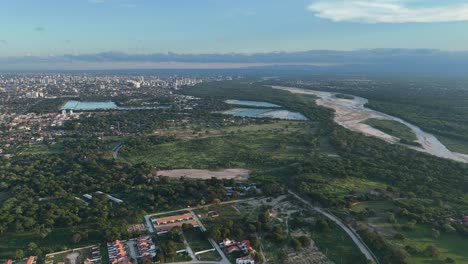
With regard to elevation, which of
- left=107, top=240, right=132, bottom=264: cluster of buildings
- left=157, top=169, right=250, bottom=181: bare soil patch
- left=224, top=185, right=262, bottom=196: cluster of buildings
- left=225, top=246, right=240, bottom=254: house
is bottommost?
left=225, top=246, right=240, bottom=254: house

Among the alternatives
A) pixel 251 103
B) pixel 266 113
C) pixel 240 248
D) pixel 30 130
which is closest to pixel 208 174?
pixel 240 248

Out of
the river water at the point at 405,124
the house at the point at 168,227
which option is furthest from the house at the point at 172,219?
the river water at the point at 405,124

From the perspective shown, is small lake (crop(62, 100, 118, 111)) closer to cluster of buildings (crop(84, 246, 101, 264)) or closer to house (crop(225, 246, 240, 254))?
cluster of buildings (crop(84, 246, 101, 264))

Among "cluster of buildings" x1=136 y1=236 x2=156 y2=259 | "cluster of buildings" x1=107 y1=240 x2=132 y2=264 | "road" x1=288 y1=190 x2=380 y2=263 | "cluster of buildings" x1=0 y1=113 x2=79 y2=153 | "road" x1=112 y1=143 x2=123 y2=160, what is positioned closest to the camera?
"cluster of buildings" x1=107 y1=240 x2=132 y2=264

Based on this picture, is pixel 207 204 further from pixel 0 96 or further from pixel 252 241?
pixel 0 96

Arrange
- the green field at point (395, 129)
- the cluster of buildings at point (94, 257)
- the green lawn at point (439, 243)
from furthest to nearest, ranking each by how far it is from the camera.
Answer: the green field at point (395, 129) < the green lawn at point (439, 243) < the cluster of buildings at point (94, 257)

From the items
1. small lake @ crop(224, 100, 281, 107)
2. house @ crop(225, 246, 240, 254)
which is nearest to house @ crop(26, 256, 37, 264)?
house @ crop(225, 246, 240, 254)

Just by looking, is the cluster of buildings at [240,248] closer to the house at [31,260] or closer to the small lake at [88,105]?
the house at [31,260]
